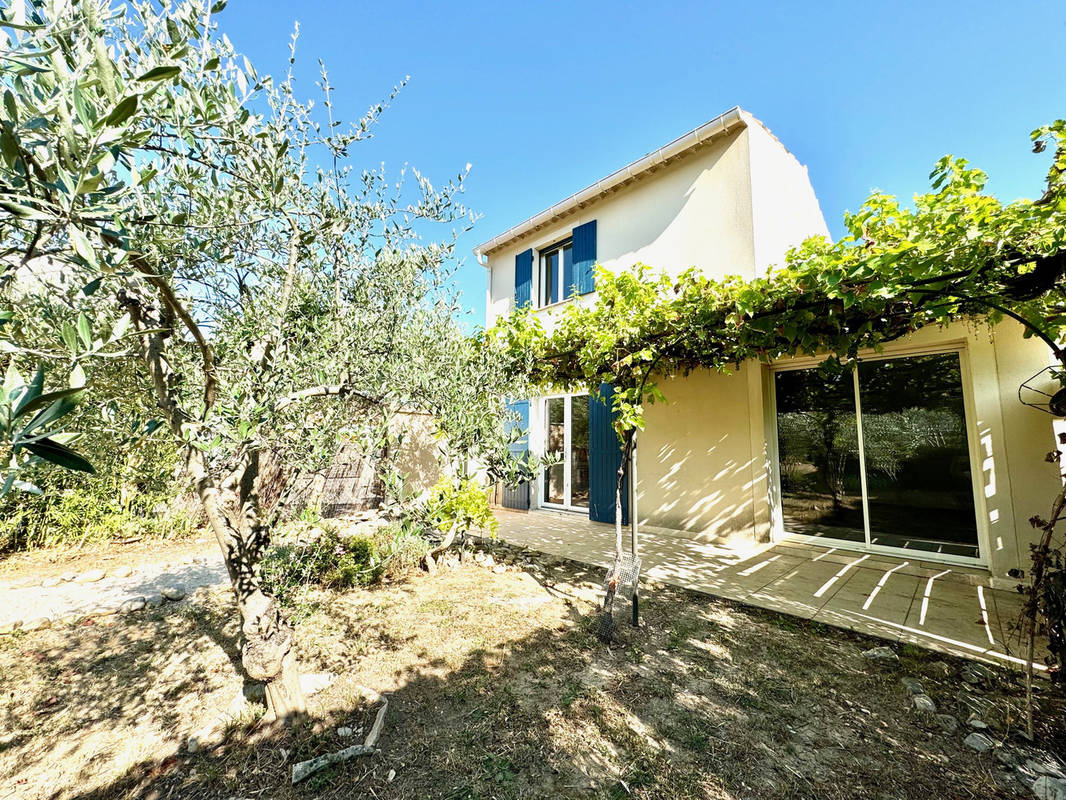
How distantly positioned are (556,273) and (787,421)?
570 cm

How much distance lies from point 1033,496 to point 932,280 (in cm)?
332

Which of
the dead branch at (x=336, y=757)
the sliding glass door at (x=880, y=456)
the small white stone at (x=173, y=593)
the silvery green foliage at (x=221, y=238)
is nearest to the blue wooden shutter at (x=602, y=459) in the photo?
the sliding glass door at (x=880, y=456)

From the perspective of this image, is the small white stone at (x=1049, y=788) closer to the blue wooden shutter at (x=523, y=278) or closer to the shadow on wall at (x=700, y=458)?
the shadow on wall at (x=700, y=458)

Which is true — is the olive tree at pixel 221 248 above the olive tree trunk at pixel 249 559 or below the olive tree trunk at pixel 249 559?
above

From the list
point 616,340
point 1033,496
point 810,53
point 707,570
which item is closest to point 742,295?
point 616,340

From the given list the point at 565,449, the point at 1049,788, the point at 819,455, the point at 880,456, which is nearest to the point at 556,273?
the point at 565,449

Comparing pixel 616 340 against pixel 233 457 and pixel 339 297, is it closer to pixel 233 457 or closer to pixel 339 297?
pixel 339 297

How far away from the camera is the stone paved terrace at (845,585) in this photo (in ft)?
11.8

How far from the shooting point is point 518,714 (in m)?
2.62

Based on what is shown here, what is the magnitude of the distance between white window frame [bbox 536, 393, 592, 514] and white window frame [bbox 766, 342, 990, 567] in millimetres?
3608

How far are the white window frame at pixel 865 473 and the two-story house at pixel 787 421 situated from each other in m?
0.02

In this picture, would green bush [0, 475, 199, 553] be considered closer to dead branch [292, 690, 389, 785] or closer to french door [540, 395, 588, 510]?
dead branch [292, 690, 389, 785]

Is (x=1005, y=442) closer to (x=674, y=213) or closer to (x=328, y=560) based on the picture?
(x=674, y=213)

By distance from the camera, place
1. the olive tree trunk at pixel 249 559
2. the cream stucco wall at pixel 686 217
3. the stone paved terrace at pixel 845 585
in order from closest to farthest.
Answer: the olive tree trunk at pixel 249 559 → the stone paved terrace at pixel 845 585 → the cream stucco wall at pixel 686 217
